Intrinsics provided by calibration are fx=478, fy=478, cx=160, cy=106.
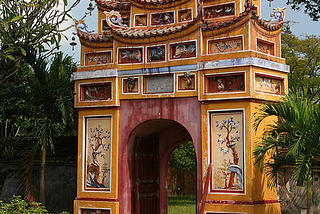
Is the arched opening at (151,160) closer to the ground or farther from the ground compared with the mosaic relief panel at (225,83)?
closer to the ground

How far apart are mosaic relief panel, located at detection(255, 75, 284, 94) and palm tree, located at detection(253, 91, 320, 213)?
70cm

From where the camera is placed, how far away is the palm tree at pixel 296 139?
938cm

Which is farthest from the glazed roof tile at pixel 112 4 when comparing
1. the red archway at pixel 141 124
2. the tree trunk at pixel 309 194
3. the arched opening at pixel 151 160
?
the tree trunk at pixel 309 194

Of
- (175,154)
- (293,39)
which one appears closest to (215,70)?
(175,154)

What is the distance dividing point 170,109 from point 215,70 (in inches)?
60.5

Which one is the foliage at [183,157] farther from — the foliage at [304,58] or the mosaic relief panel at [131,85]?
the mosaic relief panel at [131,85]

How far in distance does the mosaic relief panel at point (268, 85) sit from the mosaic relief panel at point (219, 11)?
1.88 meters

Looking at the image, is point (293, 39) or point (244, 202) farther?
point (293, 39)

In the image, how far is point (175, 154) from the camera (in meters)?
23.8

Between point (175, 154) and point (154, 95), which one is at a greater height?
point (154, 95)

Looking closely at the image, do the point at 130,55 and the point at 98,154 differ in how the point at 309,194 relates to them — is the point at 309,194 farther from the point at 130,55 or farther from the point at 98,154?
the point at 130,55

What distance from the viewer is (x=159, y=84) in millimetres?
12102

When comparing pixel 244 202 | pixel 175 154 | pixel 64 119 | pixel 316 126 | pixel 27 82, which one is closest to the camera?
pixel 316 126

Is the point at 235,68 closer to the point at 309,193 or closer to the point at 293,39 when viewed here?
the point at 309,193
